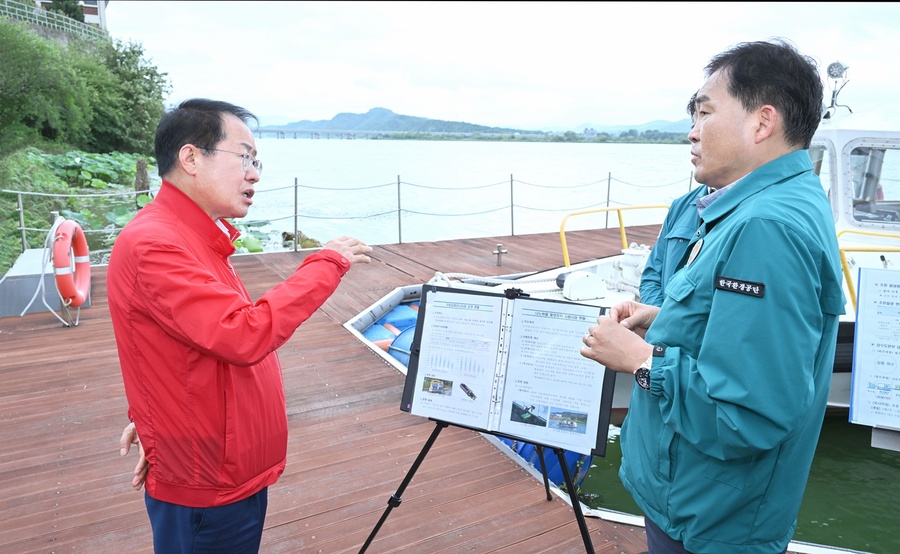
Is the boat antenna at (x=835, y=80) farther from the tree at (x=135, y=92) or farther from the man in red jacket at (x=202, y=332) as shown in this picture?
the tree at (x=135, y=92)

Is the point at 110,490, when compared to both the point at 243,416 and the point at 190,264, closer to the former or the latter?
the point at 243,416

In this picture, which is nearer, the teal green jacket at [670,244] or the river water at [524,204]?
→ the teal green jacket at [670,244]

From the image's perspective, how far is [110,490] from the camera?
3139 millimetres

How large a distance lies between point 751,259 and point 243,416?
4.53ft

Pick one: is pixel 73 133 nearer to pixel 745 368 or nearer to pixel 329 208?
pixel 329 208

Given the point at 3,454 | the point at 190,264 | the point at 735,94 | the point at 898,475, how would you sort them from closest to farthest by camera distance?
the point at 735,94 → the point at 190,264 → the point at 3,454 → the point at 898,475

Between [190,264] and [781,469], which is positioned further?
[190,264]

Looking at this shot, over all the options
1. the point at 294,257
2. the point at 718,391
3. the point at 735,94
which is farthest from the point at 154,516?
the point at 294,257

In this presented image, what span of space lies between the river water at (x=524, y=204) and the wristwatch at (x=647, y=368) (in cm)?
116

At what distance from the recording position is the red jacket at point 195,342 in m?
1.47

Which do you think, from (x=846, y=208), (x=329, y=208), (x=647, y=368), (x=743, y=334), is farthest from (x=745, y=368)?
(x=329, y=208)

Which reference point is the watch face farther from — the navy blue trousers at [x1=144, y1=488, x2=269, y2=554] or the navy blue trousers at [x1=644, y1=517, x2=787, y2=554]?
the navy blue trousers at [x1=144, y1=488, x2=269, y2=554]

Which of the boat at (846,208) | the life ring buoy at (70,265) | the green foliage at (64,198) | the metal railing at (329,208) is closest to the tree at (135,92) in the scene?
the green foliage at (64,198)

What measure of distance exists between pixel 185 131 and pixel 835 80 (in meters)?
6.28
